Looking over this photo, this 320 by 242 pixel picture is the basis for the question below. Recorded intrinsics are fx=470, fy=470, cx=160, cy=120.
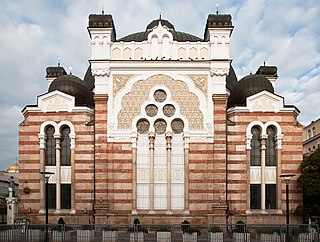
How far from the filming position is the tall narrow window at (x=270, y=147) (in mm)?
36719

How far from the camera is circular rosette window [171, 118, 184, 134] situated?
119 ft

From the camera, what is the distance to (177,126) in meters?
36.5

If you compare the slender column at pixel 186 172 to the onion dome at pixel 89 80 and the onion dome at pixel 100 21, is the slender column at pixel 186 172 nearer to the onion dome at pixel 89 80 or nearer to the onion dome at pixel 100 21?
the onion dome at pixel 100 21

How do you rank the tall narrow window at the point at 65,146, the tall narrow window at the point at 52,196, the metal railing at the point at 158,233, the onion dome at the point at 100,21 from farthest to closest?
the tall narrow window at the point at 65,146
the onion dome at the point at 100,21
the tall narrow window at the point at 52,196
the metal railing at the point at 158,233

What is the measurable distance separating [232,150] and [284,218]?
647 centimetres

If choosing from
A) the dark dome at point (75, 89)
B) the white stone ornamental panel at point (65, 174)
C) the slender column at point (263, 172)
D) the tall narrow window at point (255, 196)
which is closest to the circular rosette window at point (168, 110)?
the dark dome at point (75, 89)

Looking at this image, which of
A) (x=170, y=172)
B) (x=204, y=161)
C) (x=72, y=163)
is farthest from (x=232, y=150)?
(x=72, y=163)

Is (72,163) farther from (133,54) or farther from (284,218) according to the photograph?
(284,218)

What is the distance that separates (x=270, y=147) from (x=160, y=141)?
8680 mm

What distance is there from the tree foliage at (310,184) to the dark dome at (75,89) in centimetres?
1801

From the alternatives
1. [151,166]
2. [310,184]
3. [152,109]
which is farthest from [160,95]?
[310,184]

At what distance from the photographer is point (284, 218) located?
35.8 meters

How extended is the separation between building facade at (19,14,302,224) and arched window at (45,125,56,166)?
8 cm

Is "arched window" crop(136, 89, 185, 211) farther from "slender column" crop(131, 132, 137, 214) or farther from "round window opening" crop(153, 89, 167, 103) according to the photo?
"slender column" crop(131, 132, 137, 214)
